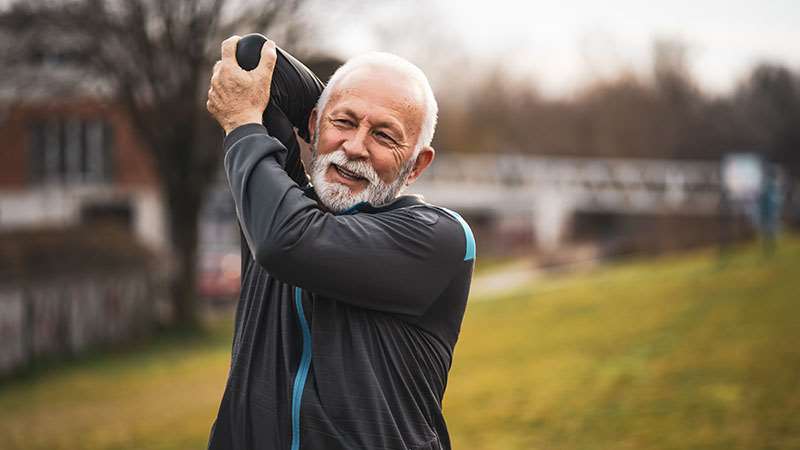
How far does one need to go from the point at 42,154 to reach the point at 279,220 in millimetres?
30242

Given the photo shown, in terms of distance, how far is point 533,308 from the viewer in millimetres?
15352

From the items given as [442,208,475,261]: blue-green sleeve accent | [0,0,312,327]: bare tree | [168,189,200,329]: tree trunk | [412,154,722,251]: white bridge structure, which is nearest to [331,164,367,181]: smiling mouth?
[442,208,475,261]: blue-green sleeve accent

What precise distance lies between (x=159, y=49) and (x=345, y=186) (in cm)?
1608

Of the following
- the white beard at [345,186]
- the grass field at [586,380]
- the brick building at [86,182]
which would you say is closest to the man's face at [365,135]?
the white beard at [345,186]

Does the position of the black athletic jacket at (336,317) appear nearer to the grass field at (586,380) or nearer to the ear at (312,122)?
the ear at (312,122)

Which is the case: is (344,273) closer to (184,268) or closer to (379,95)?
(379,95)

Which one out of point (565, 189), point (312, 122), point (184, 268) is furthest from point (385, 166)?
point (565, 189)

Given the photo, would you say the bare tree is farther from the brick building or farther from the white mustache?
the white mustache

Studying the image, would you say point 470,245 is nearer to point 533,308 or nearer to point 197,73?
point 533,308

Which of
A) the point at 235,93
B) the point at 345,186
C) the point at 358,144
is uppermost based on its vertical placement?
the point at 235,93

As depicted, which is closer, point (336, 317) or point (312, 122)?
point (336, 317)

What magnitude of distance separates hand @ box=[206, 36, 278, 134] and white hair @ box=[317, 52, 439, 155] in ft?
0.60

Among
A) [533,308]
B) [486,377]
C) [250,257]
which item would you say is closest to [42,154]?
[533,308]

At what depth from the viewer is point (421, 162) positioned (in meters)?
2.31
